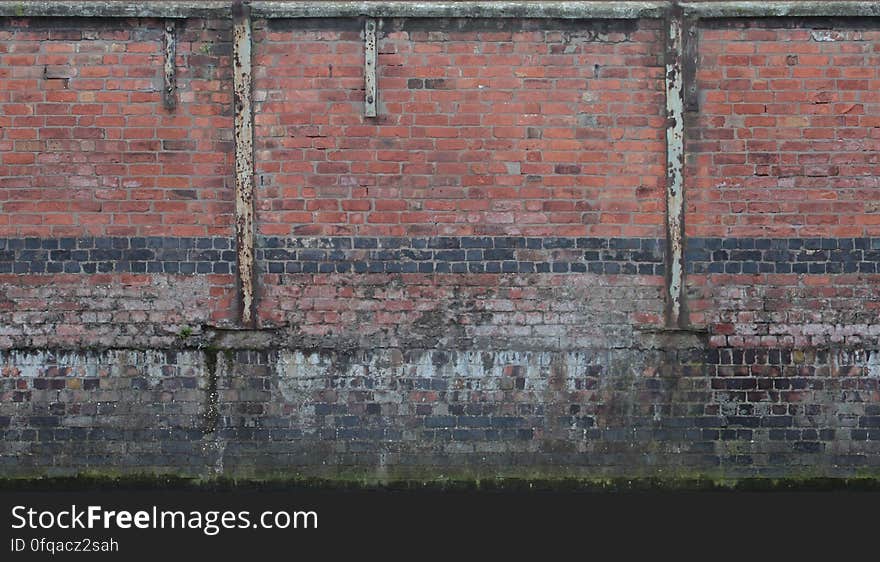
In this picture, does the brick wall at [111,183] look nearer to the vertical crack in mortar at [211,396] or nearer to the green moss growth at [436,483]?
the vertical crack in mortar at [211,396]

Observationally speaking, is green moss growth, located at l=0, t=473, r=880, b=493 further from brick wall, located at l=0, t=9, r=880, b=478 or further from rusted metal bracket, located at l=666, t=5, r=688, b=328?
rusted metal bracket, located at l=666, t=5, r=688, b=328

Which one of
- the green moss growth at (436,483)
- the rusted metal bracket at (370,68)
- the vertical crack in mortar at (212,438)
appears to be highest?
the rusted metal bracket at (370,68)

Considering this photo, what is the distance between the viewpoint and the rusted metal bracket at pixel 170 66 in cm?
573

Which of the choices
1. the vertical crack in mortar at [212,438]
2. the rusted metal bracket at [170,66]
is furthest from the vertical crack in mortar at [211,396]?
the rusted metal bracket at [170,66]

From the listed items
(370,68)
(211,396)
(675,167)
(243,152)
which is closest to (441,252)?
(370,68)

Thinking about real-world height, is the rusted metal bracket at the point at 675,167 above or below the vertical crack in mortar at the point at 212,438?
above

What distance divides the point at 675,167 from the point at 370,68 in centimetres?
218

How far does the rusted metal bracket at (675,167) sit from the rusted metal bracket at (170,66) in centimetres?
336

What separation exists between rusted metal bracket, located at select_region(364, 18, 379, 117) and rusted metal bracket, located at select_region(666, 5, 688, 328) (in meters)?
1.99

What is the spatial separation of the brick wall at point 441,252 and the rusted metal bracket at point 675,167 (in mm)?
65

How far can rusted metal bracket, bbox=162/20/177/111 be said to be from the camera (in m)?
5.73

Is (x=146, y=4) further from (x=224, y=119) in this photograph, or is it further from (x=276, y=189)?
(x=276, y=189)

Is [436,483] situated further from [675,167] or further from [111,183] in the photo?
[111,183]

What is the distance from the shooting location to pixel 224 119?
18.9ft
